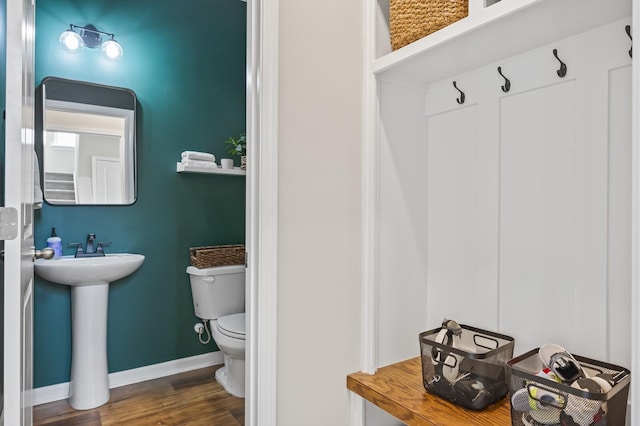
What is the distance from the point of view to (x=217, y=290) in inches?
106

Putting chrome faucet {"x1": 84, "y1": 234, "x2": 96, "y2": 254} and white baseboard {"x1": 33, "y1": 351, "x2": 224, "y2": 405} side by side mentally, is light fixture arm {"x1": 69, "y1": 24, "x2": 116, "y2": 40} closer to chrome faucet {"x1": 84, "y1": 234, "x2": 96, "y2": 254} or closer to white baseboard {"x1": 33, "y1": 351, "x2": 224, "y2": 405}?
chrome faucet {"x1": 84, "y1": 234, "x2": 96, "y2": 254}

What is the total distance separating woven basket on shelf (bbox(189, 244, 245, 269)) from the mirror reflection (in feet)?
1.85

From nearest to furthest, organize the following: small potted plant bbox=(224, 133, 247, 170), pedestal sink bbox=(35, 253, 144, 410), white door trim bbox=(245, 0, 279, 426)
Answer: white door trim bbox=(245, 0, 279, 426) → pedestal sink bbox=(35, 253, 144, 410) → small potted plant bbox=(224, 133, 247, 170)

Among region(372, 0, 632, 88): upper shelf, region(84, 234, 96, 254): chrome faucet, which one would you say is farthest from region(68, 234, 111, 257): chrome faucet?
region(372, 0, 632, 88): upper shelf

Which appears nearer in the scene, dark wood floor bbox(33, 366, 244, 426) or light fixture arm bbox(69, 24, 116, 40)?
dark wood floor bbox(33, 366, 244, 426)

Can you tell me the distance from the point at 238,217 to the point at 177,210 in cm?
46

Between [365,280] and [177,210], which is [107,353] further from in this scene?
[365,280]

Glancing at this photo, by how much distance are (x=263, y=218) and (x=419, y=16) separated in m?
0.87

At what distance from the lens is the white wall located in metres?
1.38

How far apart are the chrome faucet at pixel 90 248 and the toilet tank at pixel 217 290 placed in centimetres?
56

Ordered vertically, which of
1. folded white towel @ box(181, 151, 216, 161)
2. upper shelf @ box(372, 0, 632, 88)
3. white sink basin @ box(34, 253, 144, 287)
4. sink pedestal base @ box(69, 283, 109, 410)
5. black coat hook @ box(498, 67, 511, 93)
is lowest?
sink pedestal base @ box(69, 283, 109, 410)

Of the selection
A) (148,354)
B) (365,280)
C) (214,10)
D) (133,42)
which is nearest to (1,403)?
(365,280)

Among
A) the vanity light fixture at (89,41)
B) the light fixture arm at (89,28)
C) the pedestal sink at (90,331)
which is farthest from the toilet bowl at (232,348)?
the light fixture arm at (89,28)
